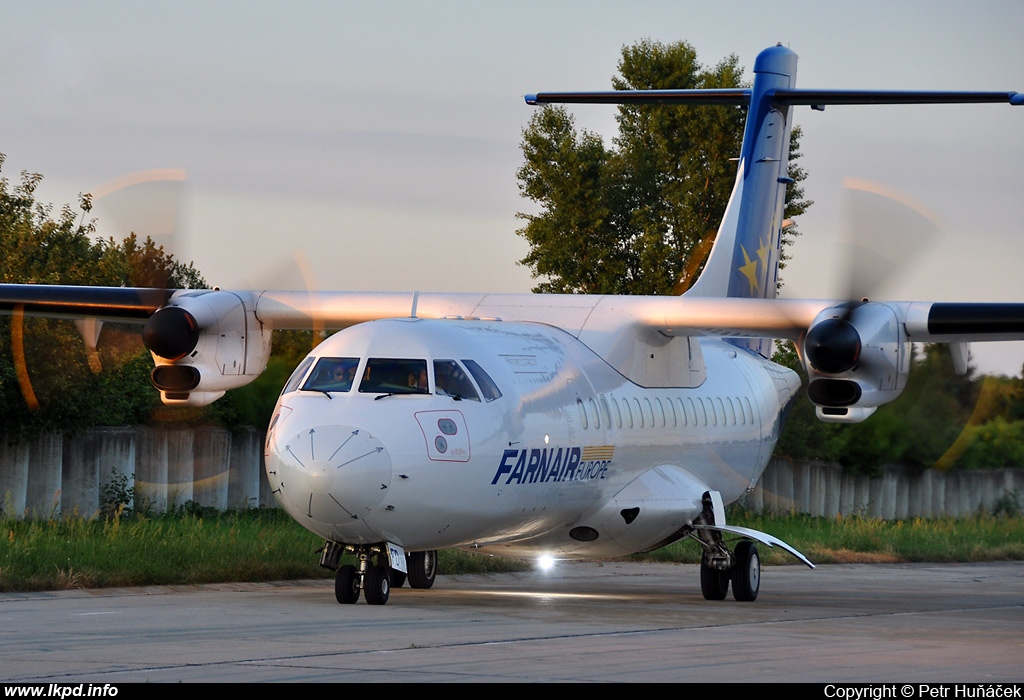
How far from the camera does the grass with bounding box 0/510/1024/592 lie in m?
15.6

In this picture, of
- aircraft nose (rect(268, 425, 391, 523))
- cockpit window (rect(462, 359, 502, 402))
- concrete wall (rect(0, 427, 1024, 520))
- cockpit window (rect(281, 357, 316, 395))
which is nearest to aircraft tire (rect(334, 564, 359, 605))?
aircraft nose (rect(268, 425, 391, 523))

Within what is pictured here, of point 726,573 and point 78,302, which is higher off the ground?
point 78,302

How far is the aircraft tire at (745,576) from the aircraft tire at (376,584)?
→ 4.75 m

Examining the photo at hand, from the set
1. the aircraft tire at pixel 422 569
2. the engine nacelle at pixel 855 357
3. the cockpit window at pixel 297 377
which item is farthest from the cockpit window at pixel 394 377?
the aircraft tire at pixel 422 569

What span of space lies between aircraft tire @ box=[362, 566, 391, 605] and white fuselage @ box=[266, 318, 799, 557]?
0.47m

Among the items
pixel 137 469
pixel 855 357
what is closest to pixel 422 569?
pixel 855 357

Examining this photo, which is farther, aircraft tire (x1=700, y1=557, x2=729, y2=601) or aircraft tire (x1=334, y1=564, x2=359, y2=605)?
aircraft tire (x1=700, y1=557, x2=729, y2=601)

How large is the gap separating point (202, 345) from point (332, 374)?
11.9ft

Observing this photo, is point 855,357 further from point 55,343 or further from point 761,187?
point 55,343

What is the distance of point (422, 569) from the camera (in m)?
16.9

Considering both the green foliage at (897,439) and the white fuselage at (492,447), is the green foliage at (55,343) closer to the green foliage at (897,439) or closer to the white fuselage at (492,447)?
the white fuselage at (492,447)

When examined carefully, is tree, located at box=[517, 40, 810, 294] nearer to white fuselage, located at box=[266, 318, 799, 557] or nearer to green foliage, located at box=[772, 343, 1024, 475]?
green foliage, located at box=[772, 343, 1024, 475]

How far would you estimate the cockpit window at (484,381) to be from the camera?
1358cm

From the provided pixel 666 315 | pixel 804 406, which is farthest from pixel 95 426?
pixel 804 406
